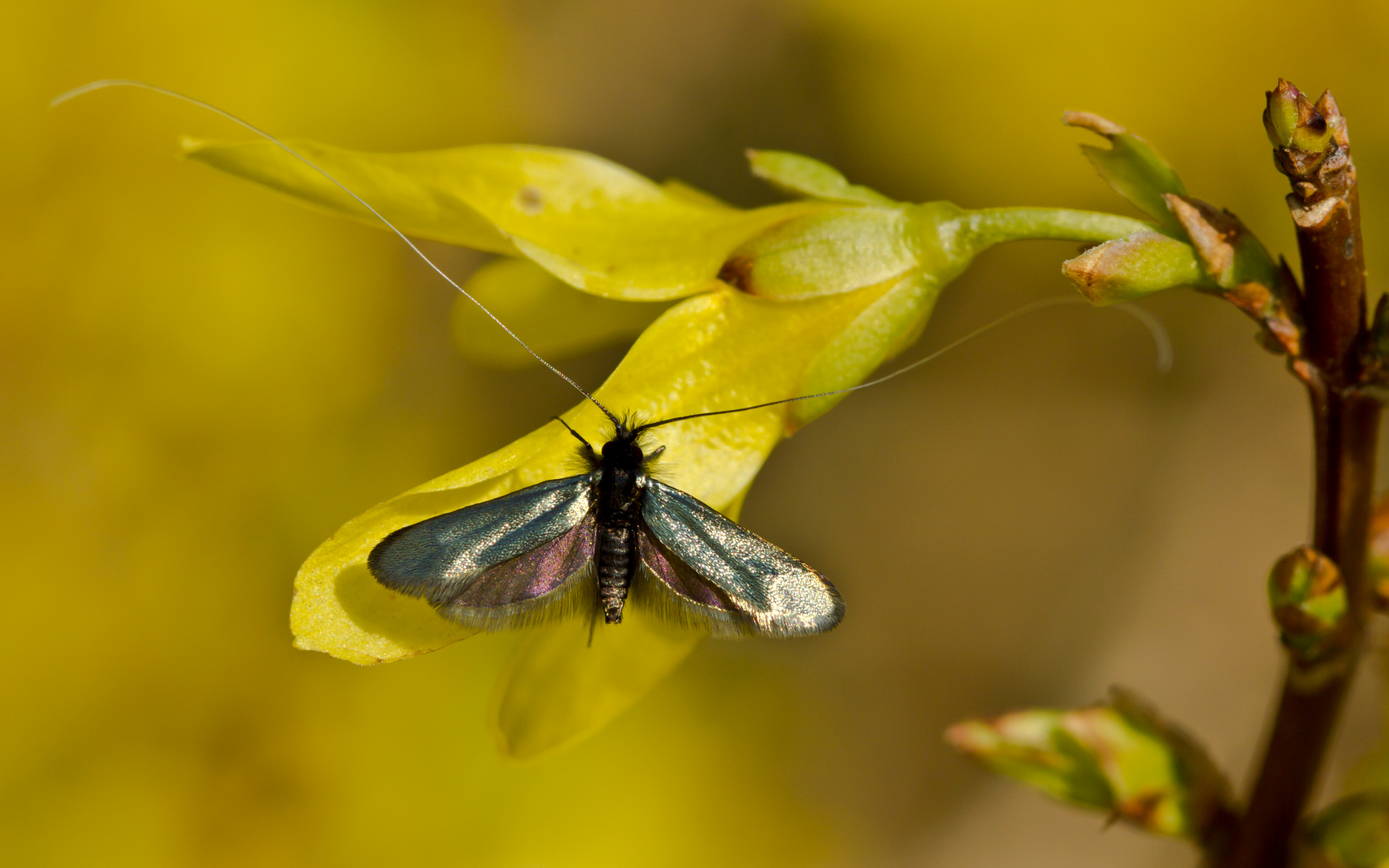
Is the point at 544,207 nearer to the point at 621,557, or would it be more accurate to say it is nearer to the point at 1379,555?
the point at 621,557

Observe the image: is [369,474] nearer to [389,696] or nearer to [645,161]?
[389,696]

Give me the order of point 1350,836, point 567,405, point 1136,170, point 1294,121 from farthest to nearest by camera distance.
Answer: point 567,405 → point 1350,836 → point 1136,170 → point 1294,121

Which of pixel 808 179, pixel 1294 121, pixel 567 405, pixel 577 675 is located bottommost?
pixel 567 405

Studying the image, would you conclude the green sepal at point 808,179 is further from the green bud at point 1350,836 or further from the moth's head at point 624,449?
the green bud at point 1350,836

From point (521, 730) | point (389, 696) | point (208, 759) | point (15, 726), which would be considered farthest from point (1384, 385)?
point (15, 726)

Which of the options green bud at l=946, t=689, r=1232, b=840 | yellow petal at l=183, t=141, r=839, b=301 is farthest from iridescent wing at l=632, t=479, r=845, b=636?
green bud at l=946, t=689, r=1232, b=840

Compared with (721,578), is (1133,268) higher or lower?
higher

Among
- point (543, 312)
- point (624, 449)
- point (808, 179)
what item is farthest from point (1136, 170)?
point (543, 312)

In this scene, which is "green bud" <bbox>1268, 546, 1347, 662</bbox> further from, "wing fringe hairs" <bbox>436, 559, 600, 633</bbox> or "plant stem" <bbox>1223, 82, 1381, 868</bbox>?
"wing fringe hairs" <bbox>436, 559, 600, 633</bbox>
